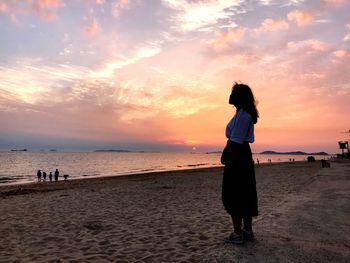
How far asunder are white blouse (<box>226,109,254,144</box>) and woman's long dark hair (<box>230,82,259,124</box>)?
0.11 meters

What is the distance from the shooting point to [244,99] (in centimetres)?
568

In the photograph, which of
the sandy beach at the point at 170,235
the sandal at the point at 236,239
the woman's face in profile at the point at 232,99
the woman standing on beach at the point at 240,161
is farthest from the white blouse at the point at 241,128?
the sandy beach at the point at 170,235

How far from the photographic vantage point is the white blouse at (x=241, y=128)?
5531 millimetres

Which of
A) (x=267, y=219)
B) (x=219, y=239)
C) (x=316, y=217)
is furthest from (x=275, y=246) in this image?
(x=316, y=217)

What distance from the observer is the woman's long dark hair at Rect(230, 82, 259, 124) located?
568 centimetres

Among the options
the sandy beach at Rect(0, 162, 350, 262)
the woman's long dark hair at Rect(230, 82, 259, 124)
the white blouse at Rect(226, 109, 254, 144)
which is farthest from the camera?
the woman's long dark hair at Rect(230, 82, 259, 124)

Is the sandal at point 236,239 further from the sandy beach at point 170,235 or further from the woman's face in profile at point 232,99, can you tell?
the woman's face in profile at point 232,99

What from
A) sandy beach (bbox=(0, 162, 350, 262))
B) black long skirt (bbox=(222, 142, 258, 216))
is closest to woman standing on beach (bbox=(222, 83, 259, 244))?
black long skirt (bbox=(222, 142, 258, 216))

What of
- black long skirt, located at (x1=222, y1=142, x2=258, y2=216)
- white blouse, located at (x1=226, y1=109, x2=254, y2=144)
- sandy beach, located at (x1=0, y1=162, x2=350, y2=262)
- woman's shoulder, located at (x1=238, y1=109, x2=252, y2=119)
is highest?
woman's shoulder, located at (x1=238, y1=109, x2=252, y2=119)

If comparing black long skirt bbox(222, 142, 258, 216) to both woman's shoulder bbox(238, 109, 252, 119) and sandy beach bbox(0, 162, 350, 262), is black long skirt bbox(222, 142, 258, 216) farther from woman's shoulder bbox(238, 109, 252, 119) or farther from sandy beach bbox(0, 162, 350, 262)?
sandy beach bbox(0, 162, 350, 262)

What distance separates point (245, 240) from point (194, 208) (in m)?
5.37

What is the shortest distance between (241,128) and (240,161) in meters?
0.57

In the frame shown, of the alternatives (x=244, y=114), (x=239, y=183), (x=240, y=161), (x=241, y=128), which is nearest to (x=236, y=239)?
(x=239, y=183)

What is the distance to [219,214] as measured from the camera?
9664 millimetres
